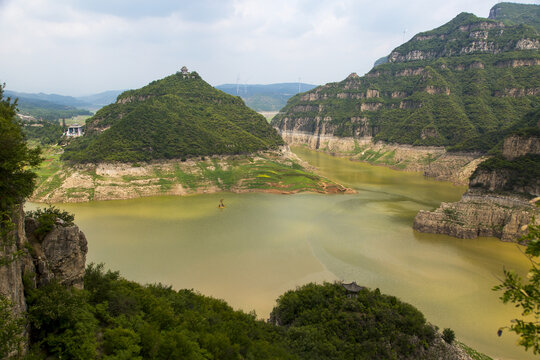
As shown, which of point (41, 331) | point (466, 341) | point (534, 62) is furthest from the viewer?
point (534, 62)

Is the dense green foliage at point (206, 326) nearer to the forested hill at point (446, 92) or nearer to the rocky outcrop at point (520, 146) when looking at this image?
the rocky outcrop at point (520, 146)

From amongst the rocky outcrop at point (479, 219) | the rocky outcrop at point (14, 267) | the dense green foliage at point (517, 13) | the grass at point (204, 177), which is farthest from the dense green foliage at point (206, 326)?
the dense green foliage at point (517, 13)

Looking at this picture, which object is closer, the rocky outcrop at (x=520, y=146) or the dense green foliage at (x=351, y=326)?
the dense green foliage at (x=351, y=326)

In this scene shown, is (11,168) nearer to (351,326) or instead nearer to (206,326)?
(206,326)

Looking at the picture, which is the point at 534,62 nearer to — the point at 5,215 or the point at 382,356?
the point at 382,356

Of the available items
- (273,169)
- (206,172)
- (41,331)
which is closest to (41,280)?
(41,331)

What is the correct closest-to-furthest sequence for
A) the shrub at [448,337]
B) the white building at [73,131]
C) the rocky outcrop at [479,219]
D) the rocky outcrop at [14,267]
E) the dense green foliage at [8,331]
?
the dense green foliage at [8,331] → the rocky outcrop at [14,267] → the shrub at [448,337] → the rocky outcrop at [479,219] → the white building at [73,131]
